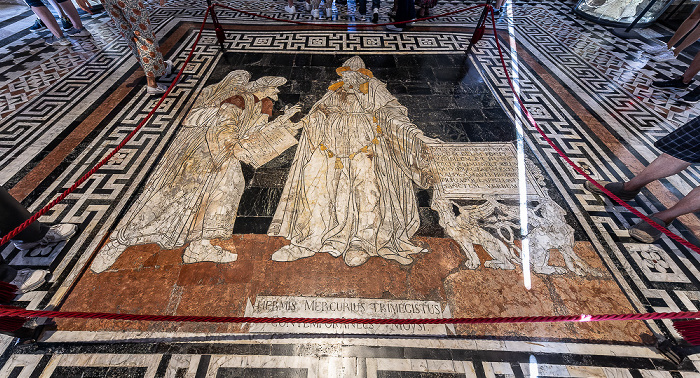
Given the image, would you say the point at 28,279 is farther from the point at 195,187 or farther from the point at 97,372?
the point at 195,187

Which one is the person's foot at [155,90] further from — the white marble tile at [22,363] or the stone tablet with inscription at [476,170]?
the stone tablet with inscription at [476,170]

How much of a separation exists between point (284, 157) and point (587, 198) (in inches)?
104

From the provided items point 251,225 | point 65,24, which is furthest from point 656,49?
point 65,24

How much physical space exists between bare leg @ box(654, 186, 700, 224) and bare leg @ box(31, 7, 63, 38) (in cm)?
722

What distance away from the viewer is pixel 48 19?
12.7ft

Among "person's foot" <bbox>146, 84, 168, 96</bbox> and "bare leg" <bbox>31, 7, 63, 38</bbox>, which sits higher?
"bare leg" <bbox>31, 7, 63, 38</bbox>

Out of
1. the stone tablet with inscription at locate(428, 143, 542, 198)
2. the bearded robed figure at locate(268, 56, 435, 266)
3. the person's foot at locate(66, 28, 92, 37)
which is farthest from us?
the person's foot at locate(66, 28, 92, 37)

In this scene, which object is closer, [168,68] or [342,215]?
[342,215]

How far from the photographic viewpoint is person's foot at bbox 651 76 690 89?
339 cm

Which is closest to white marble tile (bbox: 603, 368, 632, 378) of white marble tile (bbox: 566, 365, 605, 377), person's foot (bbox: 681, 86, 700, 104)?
white marble tile (bbox: 566, 365, 605, 377)

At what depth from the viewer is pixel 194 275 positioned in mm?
1803

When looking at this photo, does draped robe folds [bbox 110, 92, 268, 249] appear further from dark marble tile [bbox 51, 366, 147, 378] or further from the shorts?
the shorts

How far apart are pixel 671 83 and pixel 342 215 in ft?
14.9

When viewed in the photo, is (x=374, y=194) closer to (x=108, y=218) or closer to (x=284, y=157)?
(x=284, y=157)
